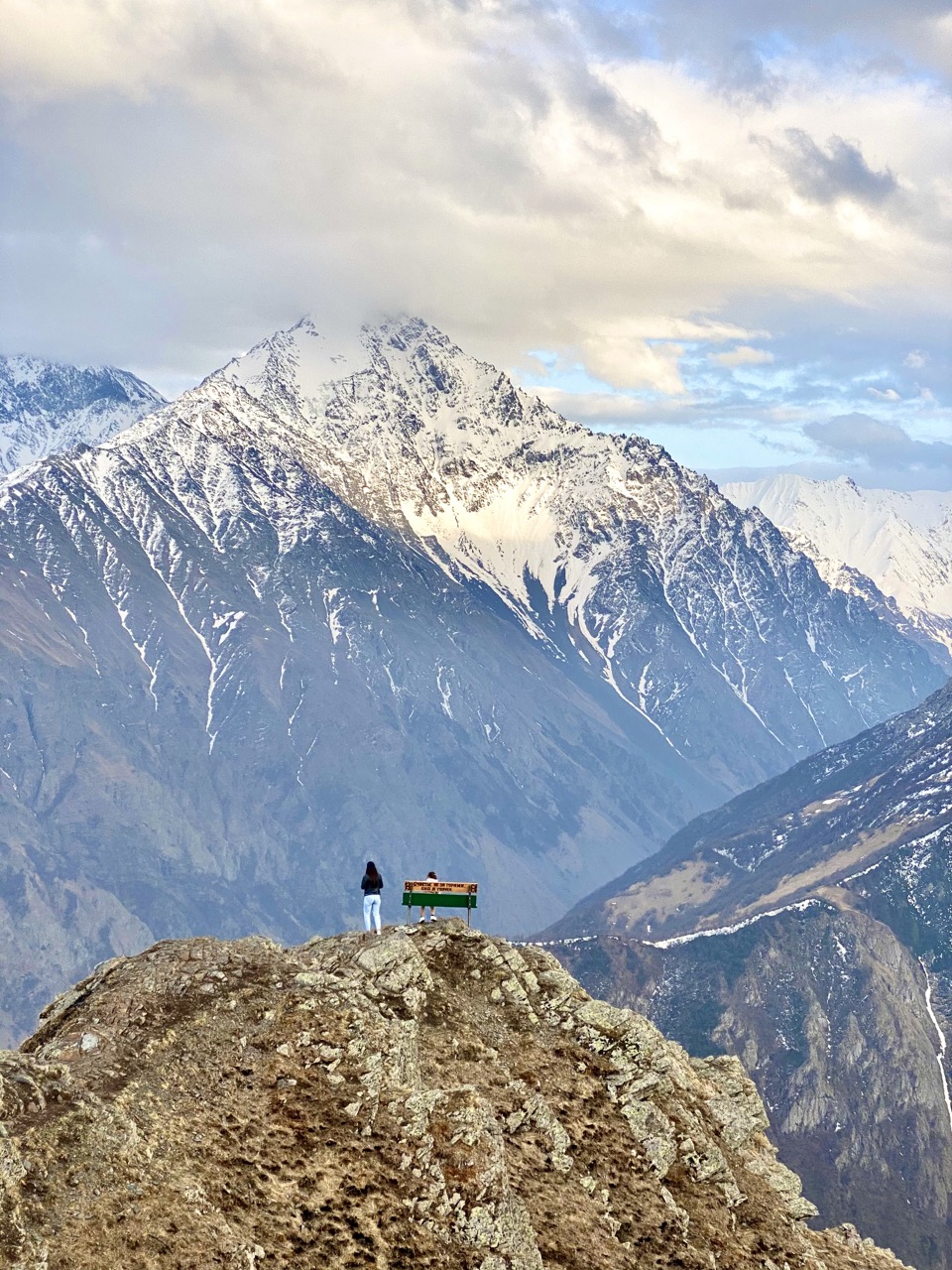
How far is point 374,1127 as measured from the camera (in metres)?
52.9

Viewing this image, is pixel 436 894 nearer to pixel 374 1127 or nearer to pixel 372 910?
pixel 372 910

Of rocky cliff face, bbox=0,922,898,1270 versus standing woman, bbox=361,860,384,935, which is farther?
standing woman, bbox=361,860,384,935

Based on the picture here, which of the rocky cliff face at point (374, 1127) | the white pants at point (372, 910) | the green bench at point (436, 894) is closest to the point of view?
the rocky cliff face at point (374, 1127)

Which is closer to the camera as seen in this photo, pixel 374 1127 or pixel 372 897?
pixel 374 1127

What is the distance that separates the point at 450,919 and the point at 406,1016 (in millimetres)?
10937

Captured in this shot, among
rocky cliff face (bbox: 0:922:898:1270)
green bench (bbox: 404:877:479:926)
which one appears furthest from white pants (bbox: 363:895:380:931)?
green bench (bbox: 404:877:479:926)

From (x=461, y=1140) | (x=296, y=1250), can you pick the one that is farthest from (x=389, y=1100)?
(x=296, y=1250)

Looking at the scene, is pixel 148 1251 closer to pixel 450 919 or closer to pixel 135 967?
pixel 135 967

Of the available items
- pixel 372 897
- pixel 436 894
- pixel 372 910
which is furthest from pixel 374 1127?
pixel 436 894

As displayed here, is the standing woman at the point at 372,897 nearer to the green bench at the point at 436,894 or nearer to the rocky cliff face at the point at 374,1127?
the rocky cliff face at the point at 374,1127

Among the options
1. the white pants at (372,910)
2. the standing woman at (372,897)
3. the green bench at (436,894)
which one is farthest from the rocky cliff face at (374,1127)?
the green bench at (436,894)

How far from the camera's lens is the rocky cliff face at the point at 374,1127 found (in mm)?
46625

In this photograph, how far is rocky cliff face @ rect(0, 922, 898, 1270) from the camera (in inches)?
1836

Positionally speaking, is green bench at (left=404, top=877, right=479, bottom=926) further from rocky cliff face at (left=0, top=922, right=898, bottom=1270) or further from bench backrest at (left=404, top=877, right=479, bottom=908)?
rocky cliff face at (left=0, top=922, right=898, bottom=1270)
